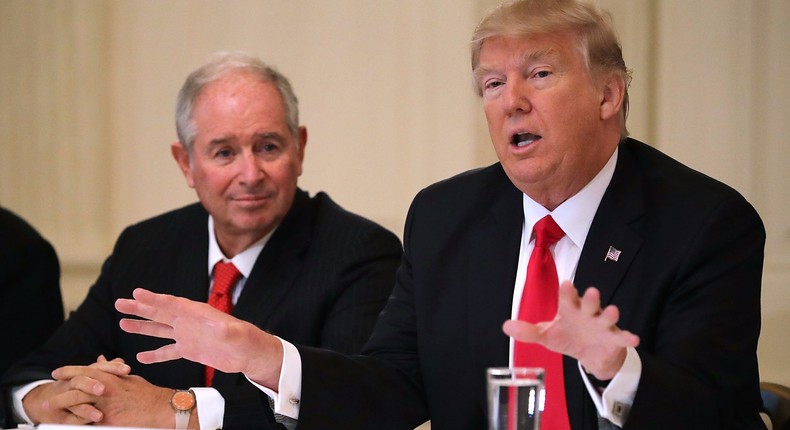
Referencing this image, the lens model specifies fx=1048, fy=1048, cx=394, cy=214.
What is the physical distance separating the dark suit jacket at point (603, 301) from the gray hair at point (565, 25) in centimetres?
26

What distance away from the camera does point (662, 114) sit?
3.95 metres

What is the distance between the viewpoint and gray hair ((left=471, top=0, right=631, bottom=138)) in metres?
2.35

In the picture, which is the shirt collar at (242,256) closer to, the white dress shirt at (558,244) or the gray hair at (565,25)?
the white dress shirt at (558,244)

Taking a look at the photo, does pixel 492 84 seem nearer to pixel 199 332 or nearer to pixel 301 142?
pixel 199 332

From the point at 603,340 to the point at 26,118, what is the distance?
3835 mm

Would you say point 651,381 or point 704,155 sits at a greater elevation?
point 704,155

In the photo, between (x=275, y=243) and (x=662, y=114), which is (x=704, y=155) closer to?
(x=662, y=114)

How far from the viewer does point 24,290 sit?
11.7ft

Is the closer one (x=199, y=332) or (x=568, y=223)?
(x=199, y=332)

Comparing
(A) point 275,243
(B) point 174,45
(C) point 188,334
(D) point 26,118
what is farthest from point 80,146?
(C) point 188,334

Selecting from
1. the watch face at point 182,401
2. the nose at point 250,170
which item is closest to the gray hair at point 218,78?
the nose at point 250,170

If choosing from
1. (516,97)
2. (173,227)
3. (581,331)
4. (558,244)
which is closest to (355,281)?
(173,227)

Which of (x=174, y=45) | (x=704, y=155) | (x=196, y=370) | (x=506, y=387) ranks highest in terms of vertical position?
(x=174, y=45)

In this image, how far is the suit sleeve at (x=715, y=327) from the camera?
2.01 meters
